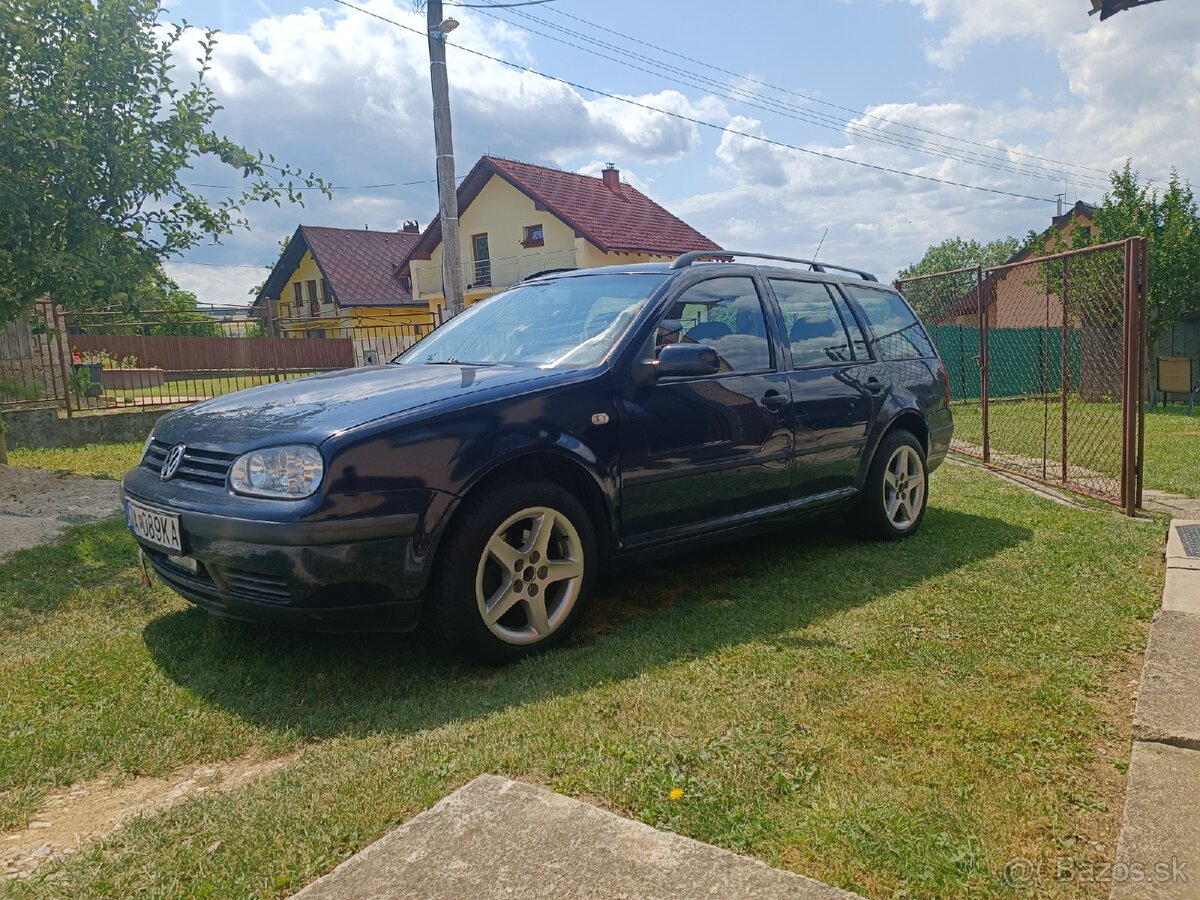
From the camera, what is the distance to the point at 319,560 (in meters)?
2.99

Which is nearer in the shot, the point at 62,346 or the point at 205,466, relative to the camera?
the point at 205,466

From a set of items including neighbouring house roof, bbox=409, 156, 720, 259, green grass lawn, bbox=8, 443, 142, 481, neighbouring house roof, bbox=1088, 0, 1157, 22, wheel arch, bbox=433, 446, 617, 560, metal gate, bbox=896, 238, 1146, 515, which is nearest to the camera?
wheel arch, bbox=433, 446, 617, 560

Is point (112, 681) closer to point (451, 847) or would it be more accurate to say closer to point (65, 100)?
point (451, 847)

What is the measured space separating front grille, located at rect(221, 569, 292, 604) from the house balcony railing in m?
27.2

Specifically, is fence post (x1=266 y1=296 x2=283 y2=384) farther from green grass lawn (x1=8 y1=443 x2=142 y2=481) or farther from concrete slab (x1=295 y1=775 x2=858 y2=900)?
concrete slab (x1=295 y1=775 x2=858 y2=900)

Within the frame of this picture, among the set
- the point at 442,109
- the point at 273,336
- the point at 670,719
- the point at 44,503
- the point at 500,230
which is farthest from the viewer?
the point at 500,230

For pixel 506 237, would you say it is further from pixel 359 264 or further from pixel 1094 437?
pixel 1094 437

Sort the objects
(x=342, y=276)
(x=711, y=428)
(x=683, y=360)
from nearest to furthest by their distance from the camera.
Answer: (x=683, y=360) → (x=711, y=428) → (x=342, y=276)

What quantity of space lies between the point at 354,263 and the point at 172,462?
38.9 m

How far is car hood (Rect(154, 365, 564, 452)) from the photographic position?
3.19m

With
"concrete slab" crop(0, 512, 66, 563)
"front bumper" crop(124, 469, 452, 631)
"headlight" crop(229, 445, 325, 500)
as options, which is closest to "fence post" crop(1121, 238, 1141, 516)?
"front bumper" crop(124, 469, 452, 631)

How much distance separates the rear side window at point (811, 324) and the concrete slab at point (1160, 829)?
2.64 metres

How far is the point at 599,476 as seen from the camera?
367 cm

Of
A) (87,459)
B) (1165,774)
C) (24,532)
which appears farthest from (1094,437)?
(87,459)
